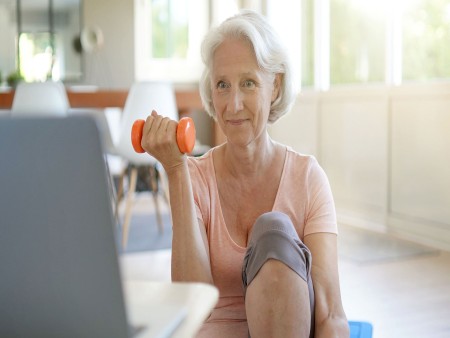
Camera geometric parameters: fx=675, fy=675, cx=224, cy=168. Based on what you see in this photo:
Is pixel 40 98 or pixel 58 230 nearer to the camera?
pixel 58 230

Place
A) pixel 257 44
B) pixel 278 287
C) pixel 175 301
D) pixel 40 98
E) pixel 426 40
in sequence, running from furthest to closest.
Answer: pixel 426 40 → pixel 40 98 → pixel 257 44 → pixel 278 287 → pixel 175 301

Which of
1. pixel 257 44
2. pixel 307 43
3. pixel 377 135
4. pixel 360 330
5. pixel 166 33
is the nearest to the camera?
pixel 257 44

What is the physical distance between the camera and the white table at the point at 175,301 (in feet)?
1.91

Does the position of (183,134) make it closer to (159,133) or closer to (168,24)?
(159,133)

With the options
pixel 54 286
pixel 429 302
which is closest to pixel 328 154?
pixel 429 302

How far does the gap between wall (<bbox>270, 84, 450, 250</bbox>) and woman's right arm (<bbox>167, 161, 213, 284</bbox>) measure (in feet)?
9.50

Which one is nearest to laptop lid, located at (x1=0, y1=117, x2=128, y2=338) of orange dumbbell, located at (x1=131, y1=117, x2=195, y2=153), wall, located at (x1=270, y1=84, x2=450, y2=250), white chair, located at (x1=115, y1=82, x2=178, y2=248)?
orange dumbbell, located at (x1=131, y1=117, x2=195, y2=153)

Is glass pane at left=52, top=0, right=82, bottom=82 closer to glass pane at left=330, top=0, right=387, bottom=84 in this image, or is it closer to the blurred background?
the blurred background

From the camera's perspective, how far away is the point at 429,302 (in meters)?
2.91

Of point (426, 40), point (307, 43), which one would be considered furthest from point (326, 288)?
point (307, 43)

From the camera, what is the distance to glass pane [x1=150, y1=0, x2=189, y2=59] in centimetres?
778

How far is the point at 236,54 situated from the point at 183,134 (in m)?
0.47

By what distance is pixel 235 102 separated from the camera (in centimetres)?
152

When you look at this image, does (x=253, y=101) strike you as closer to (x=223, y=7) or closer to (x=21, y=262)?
(x=21, y=262)
